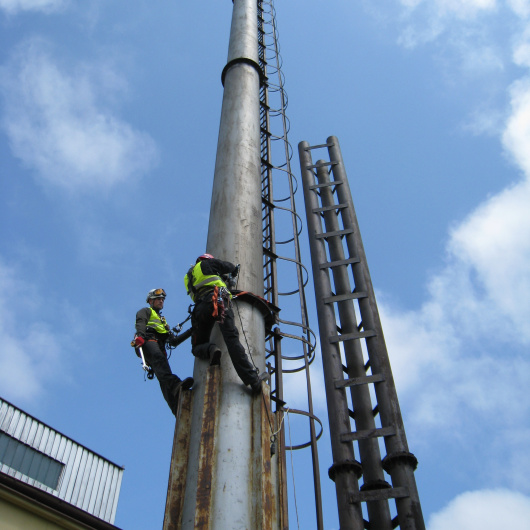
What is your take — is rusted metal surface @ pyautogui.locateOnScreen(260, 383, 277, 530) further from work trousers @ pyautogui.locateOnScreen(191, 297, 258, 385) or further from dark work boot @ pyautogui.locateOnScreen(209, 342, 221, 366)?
dark work boot @ pyautogui.locateOnScreen(209, 342, 221, 366)

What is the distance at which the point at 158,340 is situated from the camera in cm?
662

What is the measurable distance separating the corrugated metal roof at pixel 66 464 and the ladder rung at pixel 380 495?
12.6 m

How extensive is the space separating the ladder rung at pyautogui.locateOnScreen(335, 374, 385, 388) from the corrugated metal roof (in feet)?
40.1

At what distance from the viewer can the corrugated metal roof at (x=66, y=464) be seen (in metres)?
15.8

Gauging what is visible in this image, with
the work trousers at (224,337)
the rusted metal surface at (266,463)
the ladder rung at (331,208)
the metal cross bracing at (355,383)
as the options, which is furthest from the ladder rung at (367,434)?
the ladder rung at (331,208)

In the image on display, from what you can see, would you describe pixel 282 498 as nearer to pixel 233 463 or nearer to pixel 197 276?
pixel 233 463

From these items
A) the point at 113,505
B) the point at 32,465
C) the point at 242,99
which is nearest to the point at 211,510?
the point at 242,99

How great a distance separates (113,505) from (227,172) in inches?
590

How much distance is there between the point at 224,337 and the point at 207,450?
37.9 inches

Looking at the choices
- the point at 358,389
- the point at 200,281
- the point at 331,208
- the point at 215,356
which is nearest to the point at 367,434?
the point at 358,389

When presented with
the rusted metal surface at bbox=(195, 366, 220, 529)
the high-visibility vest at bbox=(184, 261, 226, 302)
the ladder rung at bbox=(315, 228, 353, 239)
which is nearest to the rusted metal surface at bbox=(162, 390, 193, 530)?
the rusted metal surface at bbox=(195, 366, 220, 529)

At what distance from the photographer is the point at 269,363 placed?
23.1 feet

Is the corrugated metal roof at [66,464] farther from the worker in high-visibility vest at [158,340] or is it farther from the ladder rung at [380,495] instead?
the ladder rung at [380,495]

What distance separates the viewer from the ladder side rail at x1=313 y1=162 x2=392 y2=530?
18.7 feet
